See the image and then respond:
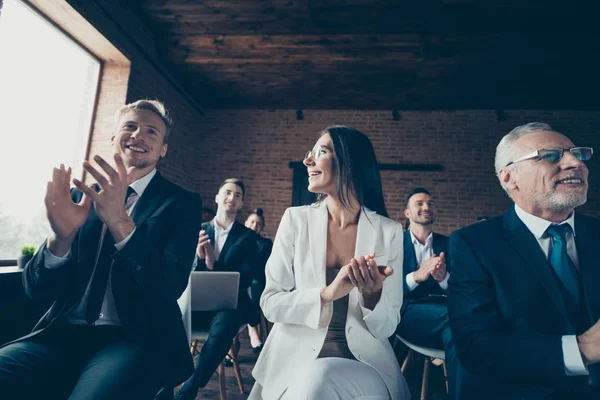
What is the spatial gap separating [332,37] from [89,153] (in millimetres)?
3365

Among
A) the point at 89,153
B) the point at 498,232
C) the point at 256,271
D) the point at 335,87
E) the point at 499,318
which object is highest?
the point at 335,87

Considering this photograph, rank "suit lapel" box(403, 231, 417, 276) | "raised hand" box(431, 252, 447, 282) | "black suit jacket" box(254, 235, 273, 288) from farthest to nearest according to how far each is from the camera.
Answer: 1. "black suit jacket" box(254, 235, 273, 288)
2. "suit lapel" box(403, 231, 417, 276)
3. "raised hand" box(431, 252, 447, 282)

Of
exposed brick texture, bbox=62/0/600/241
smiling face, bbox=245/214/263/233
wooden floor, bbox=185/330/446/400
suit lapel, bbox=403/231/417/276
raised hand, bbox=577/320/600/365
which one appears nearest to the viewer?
raised hand, bbox=577/320/600/365

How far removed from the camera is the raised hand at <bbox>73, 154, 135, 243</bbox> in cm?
104

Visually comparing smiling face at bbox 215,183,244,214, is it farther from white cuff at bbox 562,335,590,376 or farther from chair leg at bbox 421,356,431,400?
white cuff at bbox 562,335,590,376

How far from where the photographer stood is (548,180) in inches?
46.1

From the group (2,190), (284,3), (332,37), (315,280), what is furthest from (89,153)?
(315,280)

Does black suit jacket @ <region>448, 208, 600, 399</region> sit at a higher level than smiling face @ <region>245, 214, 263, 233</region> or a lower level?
lower

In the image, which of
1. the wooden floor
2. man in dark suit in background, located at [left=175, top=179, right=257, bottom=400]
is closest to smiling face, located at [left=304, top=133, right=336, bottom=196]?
man in dark suit in background, located at [left=175, top=179, right=257, bottom=400]

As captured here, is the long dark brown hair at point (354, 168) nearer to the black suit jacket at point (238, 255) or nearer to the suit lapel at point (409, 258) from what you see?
the suit lapel at point (409, 258)

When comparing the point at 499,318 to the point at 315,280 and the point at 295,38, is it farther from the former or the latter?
the point at 295,38

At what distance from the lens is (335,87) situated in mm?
5496

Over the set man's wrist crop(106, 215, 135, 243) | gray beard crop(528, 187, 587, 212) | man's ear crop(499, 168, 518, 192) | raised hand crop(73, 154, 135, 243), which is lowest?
man's wrist crop(106, 215, 135, 243)

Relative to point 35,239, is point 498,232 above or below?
above
